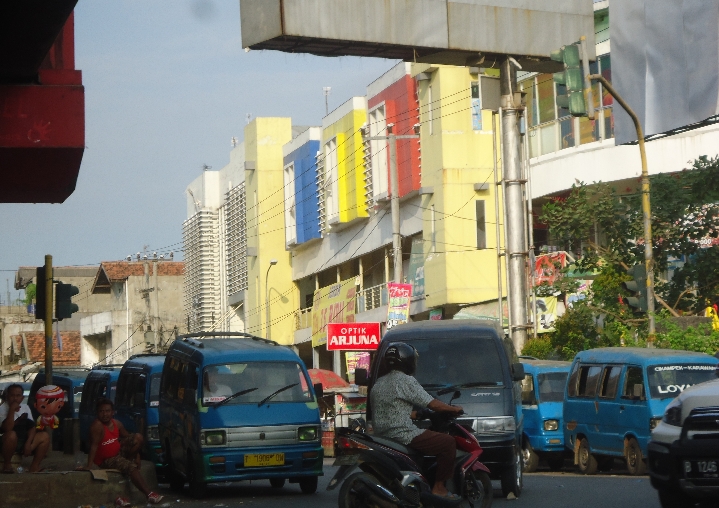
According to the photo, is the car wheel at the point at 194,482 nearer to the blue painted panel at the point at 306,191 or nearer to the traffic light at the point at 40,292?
the traffic light at the point at 40,292

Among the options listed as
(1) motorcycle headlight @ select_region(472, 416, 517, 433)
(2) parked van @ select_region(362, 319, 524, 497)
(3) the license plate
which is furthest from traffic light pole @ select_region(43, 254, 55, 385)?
(3) the license plate

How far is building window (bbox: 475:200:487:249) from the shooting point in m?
44.6

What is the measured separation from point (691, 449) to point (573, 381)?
38.3 feet

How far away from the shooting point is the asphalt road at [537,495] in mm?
15039

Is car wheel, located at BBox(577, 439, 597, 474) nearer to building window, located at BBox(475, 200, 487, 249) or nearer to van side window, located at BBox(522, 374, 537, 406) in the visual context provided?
van side window, located at BBox(522, 374, 537, 406)

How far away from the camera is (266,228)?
64.8m

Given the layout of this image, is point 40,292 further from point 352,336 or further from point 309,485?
point 352,336

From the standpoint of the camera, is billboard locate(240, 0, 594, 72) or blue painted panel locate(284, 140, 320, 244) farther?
blue painted panel locate(284, 140, 320, 244)

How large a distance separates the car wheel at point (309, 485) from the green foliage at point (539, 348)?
33.6 feet

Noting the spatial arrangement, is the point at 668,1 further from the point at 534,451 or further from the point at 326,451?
the point at 326,451

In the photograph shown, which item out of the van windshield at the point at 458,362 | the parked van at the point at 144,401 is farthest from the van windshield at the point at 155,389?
the van windshield at the point at 458,362

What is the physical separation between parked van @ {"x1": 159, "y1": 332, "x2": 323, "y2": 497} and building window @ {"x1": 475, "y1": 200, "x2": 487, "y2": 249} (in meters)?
25.9

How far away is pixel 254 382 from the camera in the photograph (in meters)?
18.4

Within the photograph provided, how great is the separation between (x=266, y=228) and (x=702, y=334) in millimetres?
41393
